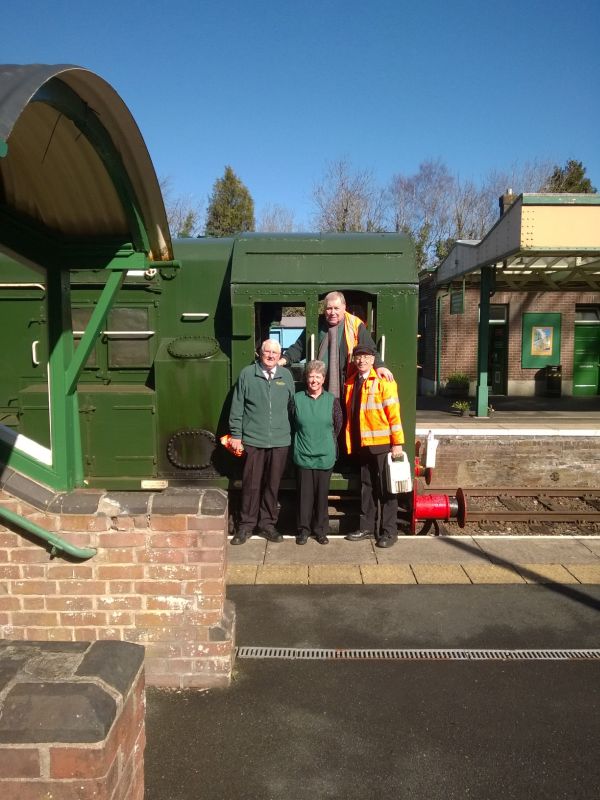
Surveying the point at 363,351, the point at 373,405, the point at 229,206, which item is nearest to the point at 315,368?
the point at 363,351

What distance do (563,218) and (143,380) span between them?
8338 millimetres

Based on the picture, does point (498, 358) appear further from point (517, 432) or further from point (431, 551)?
point (431, 551)

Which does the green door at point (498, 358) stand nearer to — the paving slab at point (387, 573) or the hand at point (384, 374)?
the hand at point (384, 374)

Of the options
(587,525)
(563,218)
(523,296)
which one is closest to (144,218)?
(587,525)

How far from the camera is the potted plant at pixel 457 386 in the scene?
18734 millimetres

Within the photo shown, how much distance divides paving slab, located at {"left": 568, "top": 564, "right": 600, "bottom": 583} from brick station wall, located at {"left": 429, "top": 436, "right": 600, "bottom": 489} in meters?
4.78

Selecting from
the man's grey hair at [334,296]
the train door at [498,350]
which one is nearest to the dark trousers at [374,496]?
the man's grey hair at [334,296]

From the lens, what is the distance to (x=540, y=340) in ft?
62.8

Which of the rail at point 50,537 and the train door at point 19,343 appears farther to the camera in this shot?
the train door at point 19,343

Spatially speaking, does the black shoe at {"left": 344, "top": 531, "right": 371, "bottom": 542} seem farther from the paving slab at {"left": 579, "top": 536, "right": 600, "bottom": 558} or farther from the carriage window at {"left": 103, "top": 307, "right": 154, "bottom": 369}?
the carriage window at {"left": 103, "top": 307, "right": 154, "bottom": 369}

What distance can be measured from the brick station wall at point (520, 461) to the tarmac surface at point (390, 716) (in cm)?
573

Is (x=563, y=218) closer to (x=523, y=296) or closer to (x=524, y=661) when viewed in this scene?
(x=523, y=296)

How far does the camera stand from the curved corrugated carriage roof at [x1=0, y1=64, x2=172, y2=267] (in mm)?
2705

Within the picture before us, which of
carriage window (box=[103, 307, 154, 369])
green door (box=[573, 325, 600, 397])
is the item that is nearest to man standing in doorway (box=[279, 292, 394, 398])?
carriage window (box=[103, 307, 154, 369])
